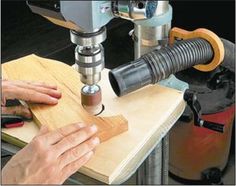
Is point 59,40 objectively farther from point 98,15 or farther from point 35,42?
point 98,15

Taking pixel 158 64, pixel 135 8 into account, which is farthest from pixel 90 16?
pixel 158 64

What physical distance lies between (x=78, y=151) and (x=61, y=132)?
50 mm

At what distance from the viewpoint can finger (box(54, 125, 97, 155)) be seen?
0.70 m

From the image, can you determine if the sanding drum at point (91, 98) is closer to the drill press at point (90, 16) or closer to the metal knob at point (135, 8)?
the drill press at point (90, 16)

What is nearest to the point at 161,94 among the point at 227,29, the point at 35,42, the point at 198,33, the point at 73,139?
the point at 198,33

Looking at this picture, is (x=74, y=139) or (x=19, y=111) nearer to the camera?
(x=74, y=139)

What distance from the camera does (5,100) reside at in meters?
0.85

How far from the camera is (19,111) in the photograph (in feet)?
2.70

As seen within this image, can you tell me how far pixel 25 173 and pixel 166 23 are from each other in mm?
395

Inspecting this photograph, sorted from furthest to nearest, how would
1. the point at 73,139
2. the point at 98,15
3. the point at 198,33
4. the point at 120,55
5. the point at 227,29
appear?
the point at 120,55, the point at 227,29, the point at 198,33, the point at 73,139, the point at 98,15

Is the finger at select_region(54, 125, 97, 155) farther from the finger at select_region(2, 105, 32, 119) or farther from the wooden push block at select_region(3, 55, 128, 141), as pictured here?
the finger at select_region(2, 105, 32, 119)

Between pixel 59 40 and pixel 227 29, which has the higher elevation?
pixel 227 29

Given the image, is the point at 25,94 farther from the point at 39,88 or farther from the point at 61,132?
the point at 61,132

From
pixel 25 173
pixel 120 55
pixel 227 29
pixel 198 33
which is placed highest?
pixel 198 33
